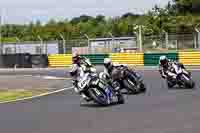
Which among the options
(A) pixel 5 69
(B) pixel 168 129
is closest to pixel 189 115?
(B) pixel 168 129

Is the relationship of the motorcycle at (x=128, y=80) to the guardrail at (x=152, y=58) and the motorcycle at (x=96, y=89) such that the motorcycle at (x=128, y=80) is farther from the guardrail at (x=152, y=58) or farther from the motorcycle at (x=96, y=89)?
the guardrail at (x=152, y=58)

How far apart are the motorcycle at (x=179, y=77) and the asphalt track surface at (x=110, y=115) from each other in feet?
3.06

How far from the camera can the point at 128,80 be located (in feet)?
65.5

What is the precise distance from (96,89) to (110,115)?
2476 mm

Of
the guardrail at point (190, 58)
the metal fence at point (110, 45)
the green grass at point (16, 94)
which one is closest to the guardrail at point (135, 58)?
the guardrail at point (190, 58)

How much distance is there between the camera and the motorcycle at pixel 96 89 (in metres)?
16.0

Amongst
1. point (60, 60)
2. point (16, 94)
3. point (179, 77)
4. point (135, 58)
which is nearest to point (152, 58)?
point (135, 58)

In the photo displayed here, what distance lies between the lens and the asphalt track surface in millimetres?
11344

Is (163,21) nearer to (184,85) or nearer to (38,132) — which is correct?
(184,85)

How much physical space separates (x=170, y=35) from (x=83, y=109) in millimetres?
28567

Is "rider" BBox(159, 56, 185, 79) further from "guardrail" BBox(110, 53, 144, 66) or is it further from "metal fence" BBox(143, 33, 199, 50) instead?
"metal fence" BBox(143, 33, 199, 50)

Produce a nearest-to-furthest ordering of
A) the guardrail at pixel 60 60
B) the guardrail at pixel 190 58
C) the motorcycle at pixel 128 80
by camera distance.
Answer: the motorcycle at pixel 128 80
the guardrail at pixel 190 58
the guardrail at pixel 60 60

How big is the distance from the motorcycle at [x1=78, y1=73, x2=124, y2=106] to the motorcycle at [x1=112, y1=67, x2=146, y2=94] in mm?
3383

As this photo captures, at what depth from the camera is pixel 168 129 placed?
1078 centimetres
